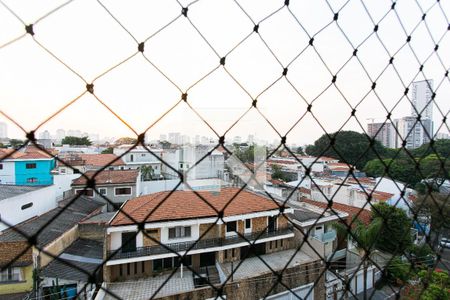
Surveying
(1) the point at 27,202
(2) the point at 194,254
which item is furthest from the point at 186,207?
(1) the point at 27,202

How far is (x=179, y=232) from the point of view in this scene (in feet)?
12.6

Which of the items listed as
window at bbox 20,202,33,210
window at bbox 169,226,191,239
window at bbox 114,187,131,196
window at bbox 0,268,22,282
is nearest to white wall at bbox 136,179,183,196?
window at bbox 114,187,131,196

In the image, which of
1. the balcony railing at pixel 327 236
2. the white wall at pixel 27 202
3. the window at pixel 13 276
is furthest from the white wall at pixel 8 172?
the balcony railing at pixel 327 236

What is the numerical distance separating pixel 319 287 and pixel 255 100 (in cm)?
362

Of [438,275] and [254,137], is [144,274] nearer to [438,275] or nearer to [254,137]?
[254,137]

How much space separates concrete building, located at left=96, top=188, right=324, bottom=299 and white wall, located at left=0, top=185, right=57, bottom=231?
1533mm

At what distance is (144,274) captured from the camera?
143 inches

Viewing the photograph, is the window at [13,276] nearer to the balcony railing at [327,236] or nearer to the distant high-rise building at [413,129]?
the balcony railing at [327,236]

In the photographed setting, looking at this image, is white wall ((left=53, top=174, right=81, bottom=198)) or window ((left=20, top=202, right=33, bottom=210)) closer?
window ((left=20, top=202, right=33, bottom=210))

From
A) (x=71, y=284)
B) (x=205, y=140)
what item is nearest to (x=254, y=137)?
(x=205, y=140)

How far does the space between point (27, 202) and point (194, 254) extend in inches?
118

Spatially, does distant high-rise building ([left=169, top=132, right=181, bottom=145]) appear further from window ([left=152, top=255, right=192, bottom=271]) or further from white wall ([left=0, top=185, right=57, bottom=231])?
white wall ([left=0, top=185, right=57, bottom=231])

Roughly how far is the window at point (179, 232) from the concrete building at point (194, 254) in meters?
0.01

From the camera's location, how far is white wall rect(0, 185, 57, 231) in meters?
3.91
